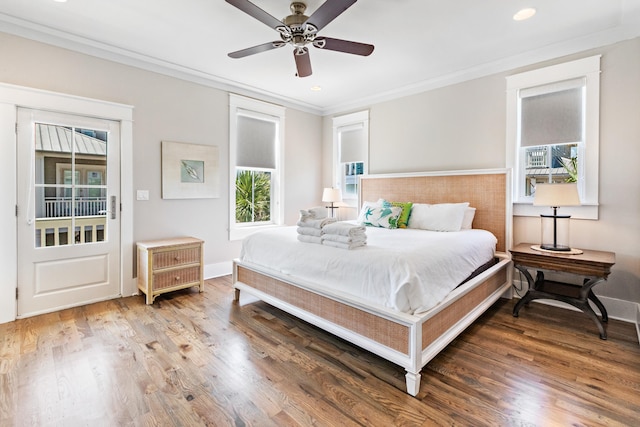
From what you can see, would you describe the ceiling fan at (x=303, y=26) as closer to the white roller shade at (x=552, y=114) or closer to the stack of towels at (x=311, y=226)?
the stack of towels at (x=311, y=226)

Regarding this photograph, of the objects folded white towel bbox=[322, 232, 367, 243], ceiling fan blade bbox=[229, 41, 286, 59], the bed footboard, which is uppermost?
ceiling fan blade bbox=[229, 41, 286, 59]

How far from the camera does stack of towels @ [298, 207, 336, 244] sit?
267 cm

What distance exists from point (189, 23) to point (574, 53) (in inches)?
151

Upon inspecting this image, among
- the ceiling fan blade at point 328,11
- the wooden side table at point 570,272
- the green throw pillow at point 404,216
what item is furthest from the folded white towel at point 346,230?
the wooden side table at point 570,272

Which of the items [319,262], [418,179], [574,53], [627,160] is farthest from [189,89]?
[627,160]

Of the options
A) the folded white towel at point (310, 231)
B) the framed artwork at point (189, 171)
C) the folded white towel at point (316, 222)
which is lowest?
the folded white towel at point (310, 231)

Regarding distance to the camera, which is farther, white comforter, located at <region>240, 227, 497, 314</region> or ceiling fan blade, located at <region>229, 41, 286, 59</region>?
ceiling fan blade, located at <region>229, 41, 286, 59</region>

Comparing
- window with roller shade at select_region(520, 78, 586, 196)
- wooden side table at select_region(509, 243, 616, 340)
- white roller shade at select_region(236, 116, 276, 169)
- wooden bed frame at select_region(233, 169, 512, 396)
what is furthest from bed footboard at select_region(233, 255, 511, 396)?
white roller shade at select_region(236, 116, 276, 169)

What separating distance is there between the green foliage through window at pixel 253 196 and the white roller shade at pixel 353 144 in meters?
1.39

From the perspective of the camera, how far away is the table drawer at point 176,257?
3.31m

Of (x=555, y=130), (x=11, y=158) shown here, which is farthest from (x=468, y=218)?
(x=11, y=158)

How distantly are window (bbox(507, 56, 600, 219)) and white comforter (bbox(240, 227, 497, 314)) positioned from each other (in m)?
0.98

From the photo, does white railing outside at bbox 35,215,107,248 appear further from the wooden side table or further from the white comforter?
the wooden side table

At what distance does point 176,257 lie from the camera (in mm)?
3453
